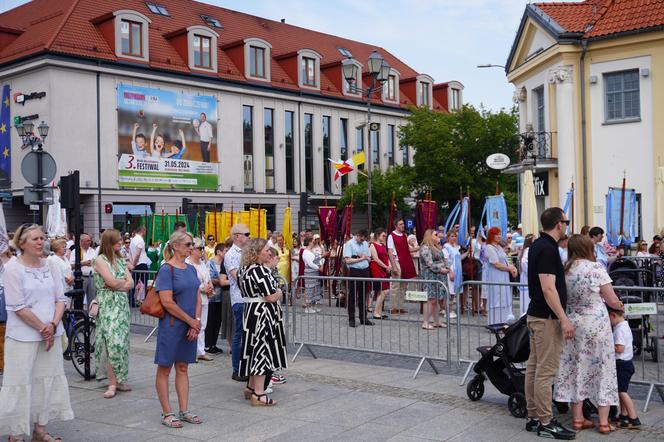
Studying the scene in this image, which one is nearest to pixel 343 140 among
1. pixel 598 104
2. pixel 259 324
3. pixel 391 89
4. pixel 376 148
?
pixel 376 148

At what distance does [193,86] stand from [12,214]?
11.1 meters

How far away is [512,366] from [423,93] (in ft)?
160

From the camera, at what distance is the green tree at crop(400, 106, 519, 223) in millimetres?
43844

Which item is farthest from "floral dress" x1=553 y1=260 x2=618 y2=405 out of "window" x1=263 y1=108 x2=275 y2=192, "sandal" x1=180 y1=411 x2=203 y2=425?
"window" x1=263 y1=108 x2=275 y2=192

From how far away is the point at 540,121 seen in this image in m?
27.7

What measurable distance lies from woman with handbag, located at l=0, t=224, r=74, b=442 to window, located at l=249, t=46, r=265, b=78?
37.5m

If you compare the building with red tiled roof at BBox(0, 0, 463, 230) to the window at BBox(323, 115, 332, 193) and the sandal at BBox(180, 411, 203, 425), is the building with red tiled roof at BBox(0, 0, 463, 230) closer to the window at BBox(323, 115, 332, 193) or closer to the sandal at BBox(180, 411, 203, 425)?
the window at BBox(323, 115, 332, 193)

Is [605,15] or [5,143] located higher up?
[605,15]

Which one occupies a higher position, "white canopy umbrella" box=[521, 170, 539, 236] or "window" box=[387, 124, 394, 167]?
"window" box=[387, 124, 394, 167]

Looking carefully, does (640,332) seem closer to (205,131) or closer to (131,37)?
(131,37)

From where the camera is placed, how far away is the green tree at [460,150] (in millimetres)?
43844

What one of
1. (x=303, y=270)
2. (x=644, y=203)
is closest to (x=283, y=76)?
(x=644, y=203)

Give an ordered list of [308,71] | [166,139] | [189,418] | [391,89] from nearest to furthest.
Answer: [189,418]
[166,139]
[308,71]
[391,89]

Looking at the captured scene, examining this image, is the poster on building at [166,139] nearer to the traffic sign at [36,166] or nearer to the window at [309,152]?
the window at [309,152]
